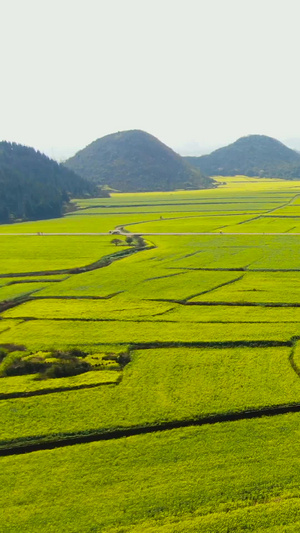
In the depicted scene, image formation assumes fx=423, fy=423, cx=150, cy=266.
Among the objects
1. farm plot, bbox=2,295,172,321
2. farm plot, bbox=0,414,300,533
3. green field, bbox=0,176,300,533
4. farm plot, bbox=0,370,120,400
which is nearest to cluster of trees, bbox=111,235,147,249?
green field, bbox=0,176,300,533

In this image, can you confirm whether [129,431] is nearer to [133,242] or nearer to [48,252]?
[48,252]

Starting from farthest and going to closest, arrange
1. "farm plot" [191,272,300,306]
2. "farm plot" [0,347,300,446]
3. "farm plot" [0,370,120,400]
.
→ "farm plot" [191,272,300,306] < "farm plot" [0,370,120,400] < "farm plot" [0,347,300,446]

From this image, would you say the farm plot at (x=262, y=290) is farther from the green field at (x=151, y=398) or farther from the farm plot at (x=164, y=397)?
the farm plot at (x=164, y=397)

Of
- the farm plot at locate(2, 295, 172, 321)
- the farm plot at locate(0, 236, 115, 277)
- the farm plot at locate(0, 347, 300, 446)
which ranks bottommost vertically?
the farm plot at locate(0, 347, 300, 446)

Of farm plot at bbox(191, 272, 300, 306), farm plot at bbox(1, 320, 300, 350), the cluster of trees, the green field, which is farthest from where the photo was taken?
the cluster of trees

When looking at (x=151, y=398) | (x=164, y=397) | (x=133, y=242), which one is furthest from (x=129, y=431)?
(x=133, y=242)

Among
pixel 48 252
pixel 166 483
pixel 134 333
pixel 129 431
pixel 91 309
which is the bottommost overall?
pixel 166 483

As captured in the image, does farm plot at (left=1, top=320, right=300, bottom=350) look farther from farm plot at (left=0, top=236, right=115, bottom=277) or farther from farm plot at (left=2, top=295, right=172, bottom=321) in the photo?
farm plot at (left=0, top=236, right=115, bottom=277)

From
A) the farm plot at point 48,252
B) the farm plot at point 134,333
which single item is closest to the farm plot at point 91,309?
the farm plot at point 134,333

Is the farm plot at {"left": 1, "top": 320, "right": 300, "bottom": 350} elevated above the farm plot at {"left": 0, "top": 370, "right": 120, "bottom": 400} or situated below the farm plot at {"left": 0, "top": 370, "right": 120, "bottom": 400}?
above
